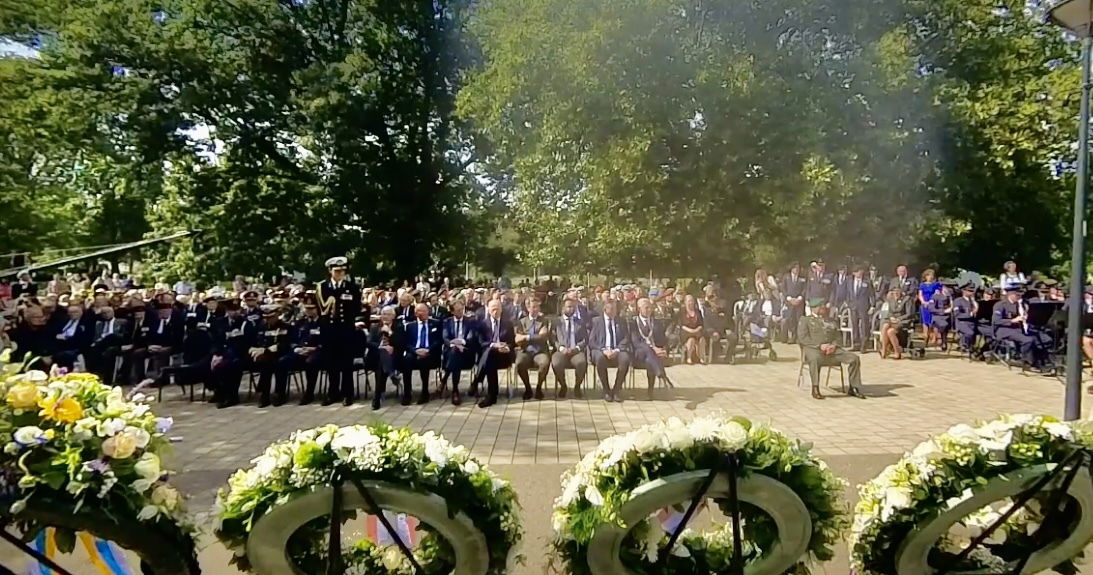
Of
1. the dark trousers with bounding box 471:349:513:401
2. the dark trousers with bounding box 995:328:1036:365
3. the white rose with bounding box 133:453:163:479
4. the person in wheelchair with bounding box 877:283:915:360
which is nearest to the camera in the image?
the white rose with bounding box 133:453:163:479

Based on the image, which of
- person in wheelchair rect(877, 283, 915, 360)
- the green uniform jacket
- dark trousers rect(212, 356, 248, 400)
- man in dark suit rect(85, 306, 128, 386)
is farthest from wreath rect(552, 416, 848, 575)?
person in wheelchair rect(877, 283, 915, 360)

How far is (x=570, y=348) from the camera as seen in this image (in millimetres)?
10617

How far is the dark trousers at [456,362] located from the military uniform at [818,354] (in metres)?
4.39

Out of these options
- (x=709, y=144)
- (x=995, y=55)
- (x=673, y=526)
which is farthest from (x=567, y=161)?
(x=673, y=526)

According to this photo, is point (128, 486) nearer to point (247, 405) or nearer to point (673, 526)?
point (673, 526)

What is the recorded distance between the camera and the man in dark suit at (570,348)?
409 inches

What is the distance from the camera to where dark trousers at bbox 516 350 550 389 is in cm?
1029

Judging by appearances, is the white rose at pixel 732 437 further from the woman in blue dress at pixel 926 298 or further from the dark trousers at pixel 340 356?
the woman in blue dress at pixel 926 298

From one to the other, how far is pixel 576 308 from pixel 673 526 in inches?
319

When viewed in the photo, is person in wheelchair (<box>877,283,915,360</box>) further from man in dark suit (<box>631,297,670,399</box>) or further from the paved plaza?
man in dark suit (<box>631,297,670,399</box>)

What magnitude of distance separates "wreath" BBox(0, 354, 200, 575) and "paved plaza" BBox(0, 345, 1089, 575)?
6.35 ft

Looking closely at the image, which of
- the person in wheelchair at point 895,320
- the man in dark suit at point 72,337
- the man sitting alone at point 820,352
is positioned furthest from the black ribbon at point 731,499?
the person in wheelchair at point 895,320

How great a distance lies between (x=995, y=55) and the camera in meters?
21.1

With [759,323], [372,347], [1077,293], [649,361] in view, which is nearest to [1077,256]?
[1077,293]
